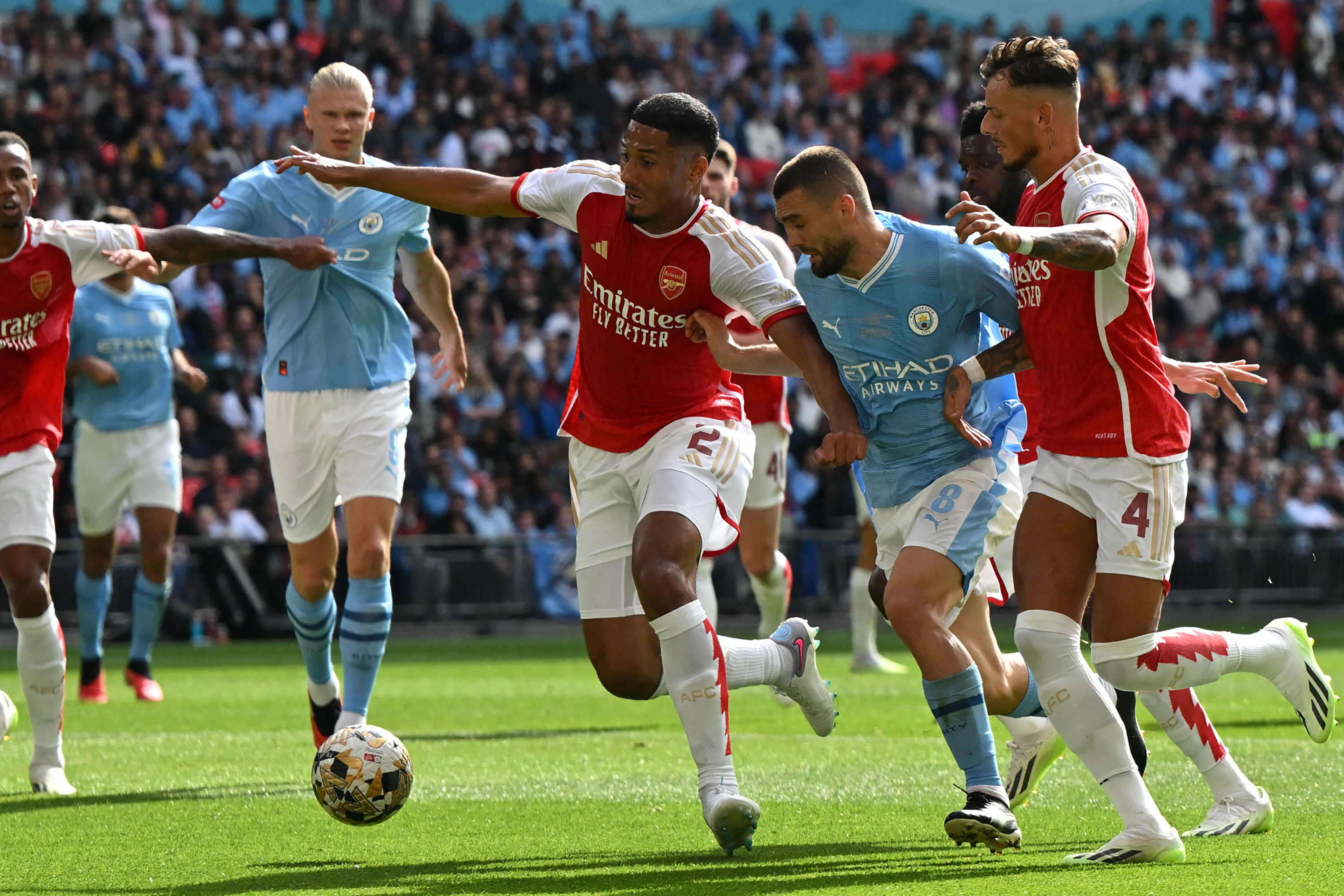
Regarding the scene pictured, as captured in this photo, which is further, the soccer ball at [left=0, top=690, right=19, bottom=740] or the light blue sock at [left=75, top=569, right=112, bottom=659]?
the light blue sock at [left=75, top=569, right=112, bottom=659]

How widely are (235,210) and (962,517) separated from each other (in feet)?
12.7

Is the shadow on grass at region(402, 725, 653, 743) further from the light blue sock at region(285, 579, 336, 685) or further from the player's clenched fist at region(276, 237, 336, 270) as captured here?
the player's clenched fist at region(276, 237, 336, 270)

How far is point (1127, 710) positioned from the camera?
22.7 ft

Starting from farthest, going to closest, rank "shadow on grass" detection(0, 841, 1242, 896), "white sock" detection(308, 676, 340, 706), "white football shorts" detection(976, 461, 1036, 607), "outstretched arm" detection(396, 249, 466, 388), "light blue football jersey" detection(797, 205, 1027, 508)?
1. "outstretched arm" detection(396, 249, 466, 388)
2. "white sock" detection(308, 676, 340, 706)
3. "white football shorts" detection(976, 461, 1036, 607)
4. "light blue football jersey" detection(797, 205, 1027, 508)
5. "shadow on grass" detection(0, 841, 1242, 896)

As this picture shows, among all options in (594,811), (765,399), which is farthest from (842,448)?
(765,399)

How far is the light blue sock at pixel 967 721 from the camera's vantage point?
5238 mm

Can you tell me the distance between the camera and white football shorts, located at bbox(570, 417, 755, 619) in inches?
229

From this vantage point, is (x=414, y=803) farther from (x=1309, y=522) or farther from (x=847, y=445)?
(x=1309, y=522)

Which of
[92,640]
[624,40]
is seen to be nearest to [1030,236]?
[92,640]

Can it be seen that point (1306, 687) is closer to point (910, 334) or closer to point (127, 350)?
point (910, 334)

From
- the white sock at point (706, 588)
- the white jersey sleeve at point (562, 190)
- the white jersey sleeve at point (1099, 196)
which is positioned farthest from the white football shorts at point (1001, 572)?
the white sock at point (706, 588)

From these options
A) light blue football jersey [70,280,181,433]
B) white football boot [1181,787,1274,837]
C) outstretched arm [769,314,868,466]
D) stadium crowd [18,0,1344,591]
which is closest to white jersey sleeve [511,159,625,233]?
outstretched arm [769,314,868,466]

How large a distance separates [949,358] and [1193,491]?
16969 millimetres

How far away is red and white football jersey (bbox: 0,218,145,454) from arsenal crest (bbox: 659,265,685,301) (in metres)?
2.42
